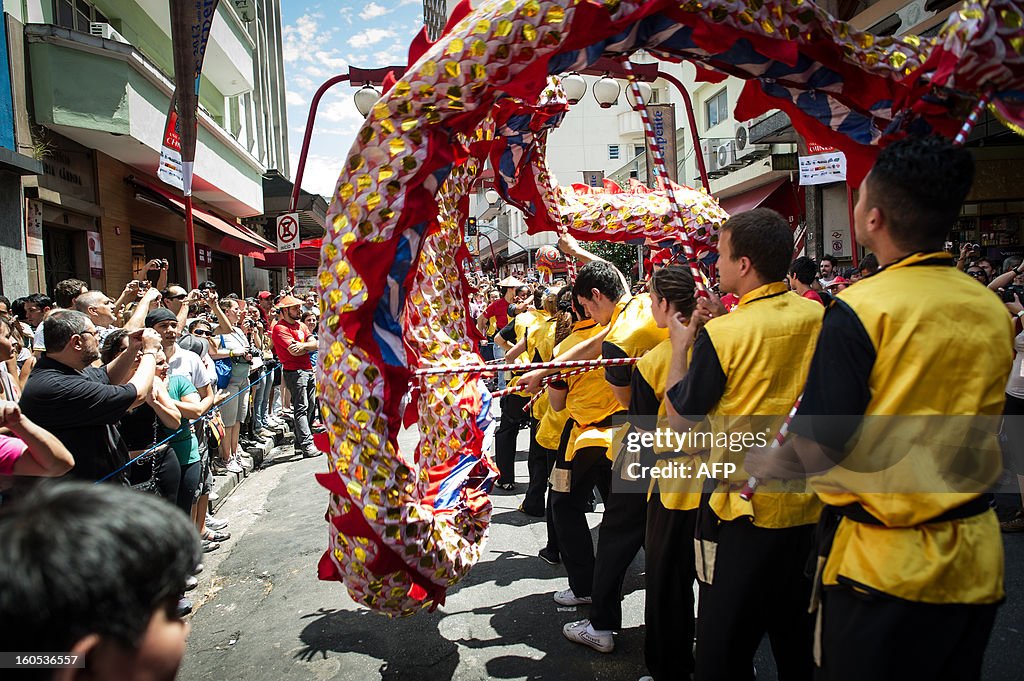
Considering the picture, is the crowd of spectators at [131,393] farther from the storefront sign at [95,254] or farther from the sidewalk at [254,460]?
the storefront sign at [95,254]

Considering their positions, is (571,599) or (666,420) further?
(571,599)

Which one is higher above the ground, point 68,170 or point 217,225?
point 68,170

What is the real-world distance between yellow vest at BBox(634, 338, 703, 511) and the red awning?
42.4ft

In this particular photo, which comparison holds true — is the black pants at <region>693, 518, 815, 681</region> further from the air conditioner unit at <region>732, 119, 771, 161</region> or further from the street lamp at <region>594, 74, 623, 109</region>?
the air conditioner unit at <region>732, 119, 771, 161</region>

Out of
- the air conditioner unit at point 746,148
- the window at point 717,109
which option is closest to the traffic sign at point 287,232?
the air conditioner unit at point 746,148

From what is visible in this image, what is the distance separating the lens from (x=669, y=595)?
113 inches

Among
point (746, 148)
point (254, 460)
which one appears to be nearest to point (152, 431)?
point (254, 460)

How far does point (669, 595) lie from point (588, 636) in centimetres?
71

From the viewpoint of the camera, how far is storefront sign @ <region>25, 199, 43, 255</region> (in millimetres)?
7980

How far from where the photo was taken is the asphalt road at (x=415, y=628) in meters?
3.26

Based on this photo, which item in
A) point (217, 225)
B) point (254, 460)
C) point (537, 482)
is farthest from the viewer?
point (217, 225)

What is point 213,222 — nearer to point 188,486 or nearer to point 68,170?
point 68,170

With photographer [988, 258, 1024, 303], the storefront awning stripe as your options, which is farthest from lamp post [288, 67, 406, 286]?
the storefront awning stripe

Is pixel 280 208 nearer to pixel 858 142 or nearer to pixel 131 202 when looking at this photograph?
pixel 131 202
